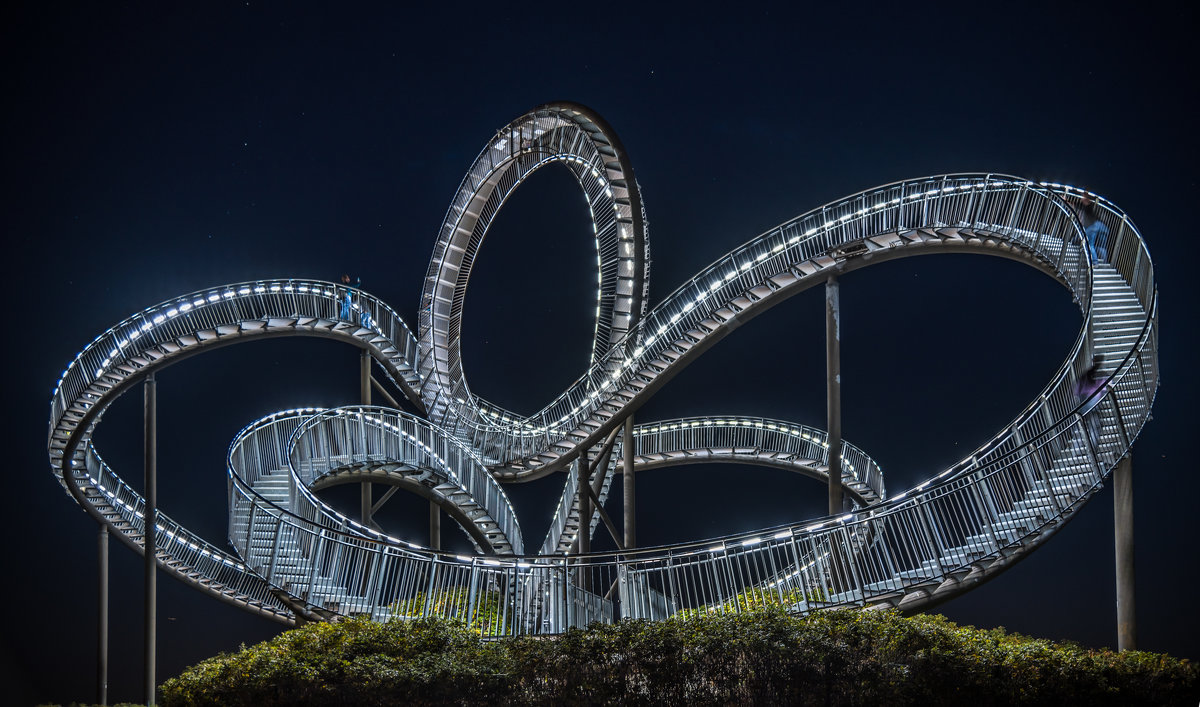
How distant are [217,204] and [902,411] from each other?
18.9 m

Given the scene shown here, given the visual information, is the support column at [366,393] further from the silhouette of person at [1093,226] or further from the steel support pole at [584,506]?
the silhouette of person at [1093,226]

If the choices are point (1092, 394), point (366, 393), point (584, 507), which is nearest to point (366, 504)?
point (366, 393)

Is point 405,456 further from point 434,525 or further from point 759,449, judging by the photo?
point 759,449

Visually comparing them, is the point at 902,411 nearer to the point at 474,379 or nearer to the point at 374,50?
the point at 474,379

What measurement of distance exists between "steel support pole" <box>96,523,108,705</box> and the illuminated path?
1.43 feet

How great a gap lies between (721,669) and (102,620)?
16299 mm

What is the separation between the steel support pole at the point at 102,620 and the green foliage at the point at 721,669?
1133 cm

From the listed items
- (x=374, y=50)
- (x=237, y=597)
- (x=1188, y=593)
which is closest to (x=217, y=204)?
(x=374, y=50)

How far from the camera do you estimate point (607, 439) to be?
23281 mm

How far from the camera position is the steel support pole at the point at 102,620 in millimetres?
21812

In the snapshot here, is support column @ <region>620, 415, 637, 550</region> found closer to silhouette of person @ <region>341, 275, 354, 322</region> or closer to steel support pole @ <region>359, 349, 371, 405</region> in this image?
steel support pole @ <region>359, 349, 371, 405</region>

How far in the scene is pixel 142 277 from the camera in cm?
2597

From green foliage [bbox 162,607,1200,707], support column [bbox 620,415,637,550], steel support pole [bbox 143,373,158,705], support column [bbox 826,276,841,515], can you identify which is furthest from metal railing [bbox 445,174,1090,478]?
steel support pole [bbox 143,373,158,705]

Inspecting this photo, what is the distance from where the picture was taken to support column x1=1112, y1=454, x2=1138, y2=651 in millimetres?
13328
